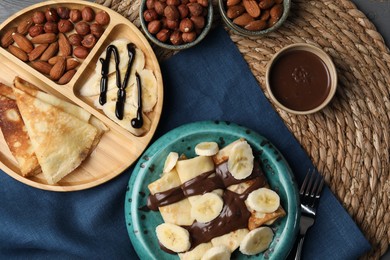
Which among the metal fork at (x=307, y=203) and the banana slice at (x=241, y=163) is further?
the metal fork at (x=307, y=203)

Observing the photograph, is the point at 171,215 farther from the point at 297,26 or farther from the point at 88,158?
the point at 297,26

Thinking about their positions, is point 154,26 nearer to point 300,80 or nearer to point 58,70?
point 58,70

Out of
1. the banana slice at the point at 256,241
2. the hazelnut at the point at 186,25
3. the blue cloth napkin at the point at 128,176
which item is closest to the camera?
the banana slice at the point at 256,241

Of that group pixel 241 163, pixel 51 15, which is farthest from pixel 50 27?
pixel 241 163

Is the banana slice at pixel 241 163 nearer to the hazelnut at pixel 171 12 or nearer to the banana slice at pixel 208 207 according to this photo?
the banana slice at pixel 208 207

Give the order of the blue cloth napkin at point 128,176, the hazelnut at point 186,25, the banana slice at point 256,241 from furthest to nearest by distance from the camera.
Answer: the blue cloth napkin at point 128,176
the hazelnut at point 186,25
the banana slice at point 256,241

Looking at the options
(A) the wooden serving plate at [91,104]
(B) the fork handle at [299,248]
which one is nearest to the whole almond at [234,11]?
(A) the wooden serving plate at [91,104]

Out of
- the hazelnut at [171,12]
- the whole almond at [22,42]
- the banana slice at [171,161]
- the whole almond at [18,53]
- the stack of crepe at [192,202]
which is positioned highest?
the hazelnut at [171,12]
